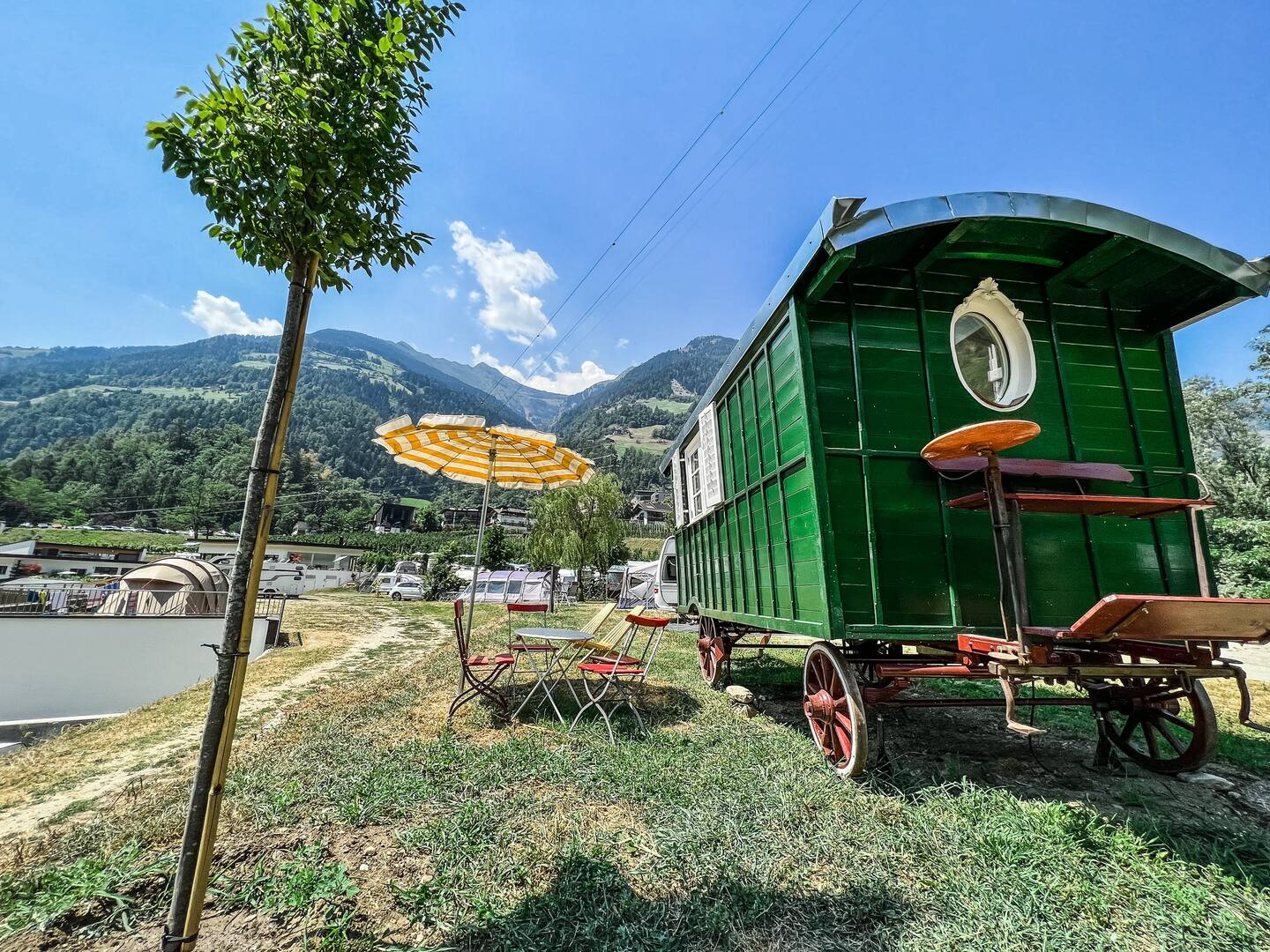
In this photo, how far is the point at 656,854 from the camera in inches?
109

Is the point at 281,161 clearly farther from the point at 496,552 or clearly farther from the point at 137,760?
the point at 496,552

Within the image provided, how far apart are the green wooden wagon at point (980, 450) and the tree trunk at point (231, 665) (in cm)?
316

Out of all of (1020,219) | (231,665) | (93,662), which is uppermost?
(1020,219)

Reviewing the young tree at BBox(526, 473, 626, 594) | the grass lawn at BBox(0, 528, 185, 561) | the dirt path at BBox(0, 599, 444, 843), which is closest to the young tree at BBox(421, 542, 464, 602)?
the young tree at BBox(526, 473, 626, 594)

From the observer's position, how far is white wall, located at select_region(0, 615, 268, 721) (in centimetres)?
1107

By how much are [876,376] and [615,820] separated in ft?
11.8

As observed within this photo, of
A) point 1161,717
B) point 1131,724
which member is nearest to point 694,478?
point 1131,724

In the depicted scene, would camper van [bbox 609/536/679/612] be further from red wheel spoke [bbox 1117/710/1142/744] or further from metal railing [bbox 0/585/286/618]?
metal railing [bbox 0/585/286/618]

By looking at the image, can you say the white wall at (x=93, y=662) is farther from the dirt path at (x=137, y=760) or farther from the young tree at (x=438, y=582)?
the young tree at (x=438, y=582)

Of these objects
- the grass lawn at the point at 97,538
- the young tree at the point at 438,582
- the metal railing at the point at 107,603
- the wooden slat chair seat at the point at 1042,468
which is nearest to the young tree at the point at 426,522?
the grass lawn at the point at 97,538

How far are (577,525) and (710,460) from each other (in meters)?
20.8

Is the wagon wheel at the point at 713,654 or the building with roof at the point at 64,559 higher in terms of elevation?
the building with roof at the point at 64,559

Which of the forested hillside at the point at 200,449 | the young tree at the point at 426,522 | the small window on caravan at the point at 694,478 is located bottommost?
the small window on caravan at the point at 694,478

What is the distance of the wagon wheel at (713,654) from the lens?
7.25m
